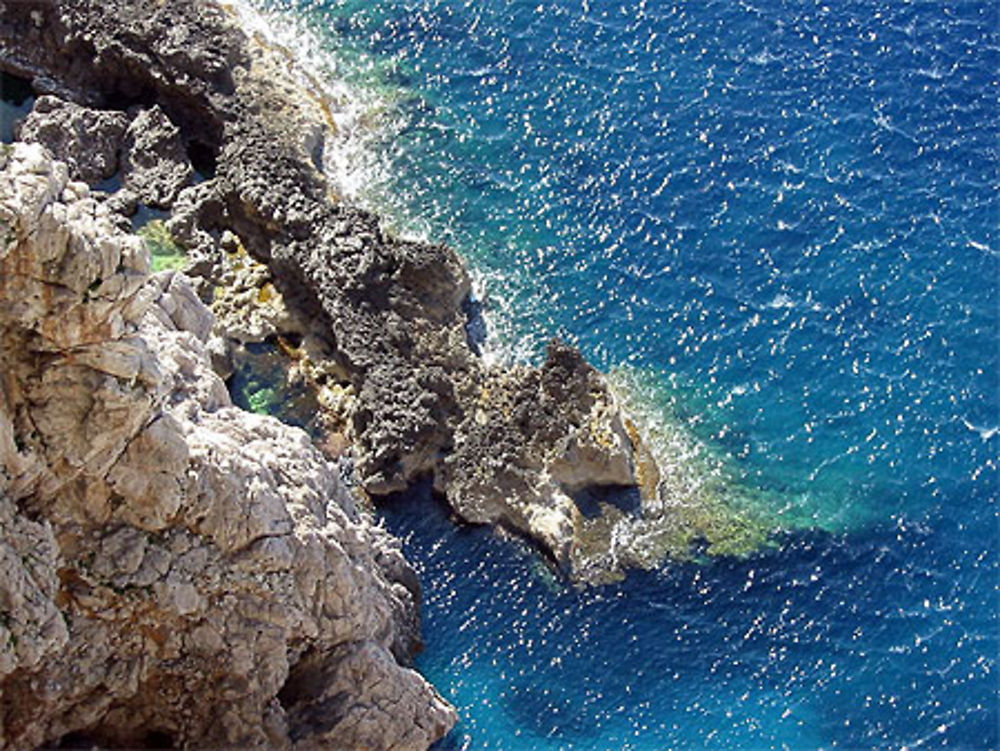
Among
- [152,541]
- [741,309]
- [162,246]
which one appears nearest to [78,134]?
[162,246]

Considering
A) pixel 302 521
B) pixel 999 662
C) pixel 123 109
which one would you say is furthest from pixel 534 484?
pixel 123 109

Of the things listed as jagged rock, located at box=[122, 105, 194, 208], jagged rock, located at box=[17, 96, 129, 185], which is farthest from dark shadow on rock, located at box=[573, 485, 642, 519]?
jagged rock, located at box=[17, 96, 129, 185]

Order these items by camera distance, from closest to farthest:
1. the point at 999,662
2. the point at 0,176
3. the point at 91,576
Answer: the point at 0,176
the point at 91,576
the point at 999,662

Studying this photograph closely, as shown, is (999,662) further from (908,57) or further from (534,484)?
(908,57)

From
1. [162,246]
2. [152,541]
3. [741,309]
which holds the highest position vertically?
[741,309]

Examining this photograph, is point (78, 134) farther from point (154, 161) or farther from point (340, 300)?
point (340, 300)

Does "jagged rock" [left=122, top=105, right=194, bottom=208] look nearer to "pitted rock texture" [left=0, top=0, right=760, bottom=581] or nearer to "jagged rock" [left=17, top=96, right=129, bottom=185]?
"pitted rock texture" [left=0, top=0, right=760, bottom=581]
